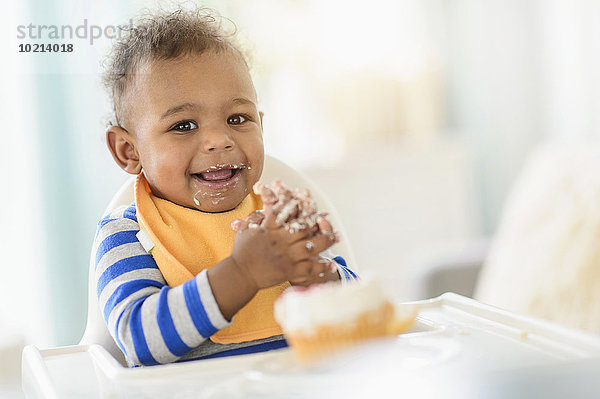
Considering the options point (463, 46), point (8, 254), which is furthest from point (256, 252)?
point (463, 46)

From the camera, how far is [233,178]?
38.5 inches

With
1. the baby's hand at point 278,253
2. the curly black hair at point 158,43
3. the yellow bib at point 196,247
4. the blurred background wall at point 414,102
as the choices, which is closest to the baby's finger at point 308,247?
the baby's hand at point 278,253

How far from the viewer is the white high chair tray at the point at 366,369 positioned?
63cm

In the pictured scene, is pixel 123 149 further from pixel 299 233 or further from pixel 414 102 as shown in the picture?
pixel 414 102

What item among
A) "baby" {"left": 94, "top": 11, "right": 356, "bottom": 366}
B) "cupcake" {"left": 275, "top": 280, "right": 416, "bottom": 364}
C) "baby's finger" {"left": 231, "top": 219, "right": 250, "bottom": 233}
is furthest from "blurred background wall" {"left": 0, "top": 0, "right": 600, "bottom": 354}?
"cupcake" {"left": 275, "top": 280, "right": 416, "bottom": 364}

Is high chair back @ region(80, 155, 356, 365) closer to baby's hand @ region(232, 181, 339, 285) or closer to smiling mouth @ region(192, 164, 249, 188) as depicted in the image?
smiling mouth @ region(192, 164, 249, 188)

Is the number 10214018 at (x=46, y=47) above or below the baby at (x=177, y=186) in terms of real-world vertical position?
above

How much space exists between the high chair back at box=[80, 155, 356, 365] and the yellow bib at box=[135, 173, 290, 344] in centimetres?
13

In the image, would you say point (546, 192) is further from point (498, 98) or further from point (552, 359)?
point (498, 98)

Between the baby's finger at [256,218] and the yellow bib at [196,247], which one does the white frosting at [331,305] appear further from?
the yellow bib at [196,247]

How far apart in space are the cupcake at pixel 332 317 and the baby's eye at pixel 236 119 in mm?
377

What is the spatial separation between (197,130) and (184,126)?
21mm

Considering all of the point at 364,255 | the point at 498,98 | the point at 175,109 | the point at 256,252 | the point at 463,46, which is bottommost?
the point at 364,255

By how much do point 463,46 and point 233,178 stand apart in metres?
2.95
